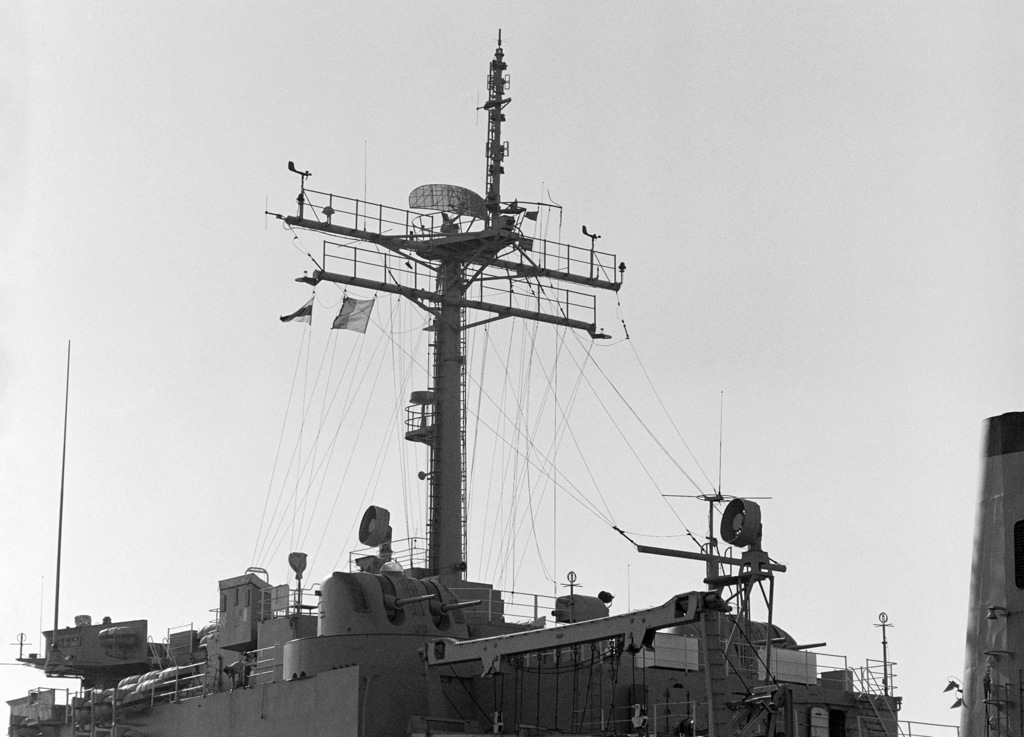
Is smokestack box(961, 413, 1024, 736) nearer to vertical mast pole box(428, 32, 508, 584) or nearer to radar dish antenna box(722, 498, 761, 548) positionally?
radar dish antenna box(722, 498, 761, 548)

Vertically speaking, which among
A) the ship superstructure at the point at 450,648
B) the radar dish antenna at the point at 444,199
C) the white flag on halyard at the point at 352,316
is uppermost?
the radar dish antenna at the point at 444,199

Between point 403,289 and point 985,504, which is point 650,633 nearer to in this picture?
point 985,504

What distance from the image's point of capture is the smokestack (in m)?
16.9

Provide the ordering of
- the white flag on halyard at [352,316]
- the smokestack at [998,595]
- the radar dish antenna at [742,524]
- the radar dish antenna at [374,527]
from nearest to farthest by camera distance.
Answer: the smokestack at [998,595]
the radar dish antenna at [742,524]
the radar dish antenna at [374,527]
the white flag on halyard at [352,316]

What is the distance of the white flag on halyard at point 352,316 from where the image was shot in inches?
1242

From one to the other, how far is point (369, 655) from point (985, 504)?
11.1 meters

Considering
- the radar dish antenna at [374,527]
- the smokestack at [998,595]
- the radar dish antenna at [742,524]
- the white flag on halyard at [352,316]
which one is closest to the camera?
the smokestack at [998,595]

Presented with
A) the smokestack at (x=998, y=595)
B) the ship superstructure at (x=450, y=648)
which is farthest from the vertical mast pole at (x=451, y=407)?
the smokestack at (x=998, y=595)

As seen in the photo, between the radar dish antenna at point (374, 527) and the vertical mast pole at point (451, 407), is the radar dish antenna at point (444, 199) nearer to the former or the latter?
the vertical mast pole at point (451, 407)

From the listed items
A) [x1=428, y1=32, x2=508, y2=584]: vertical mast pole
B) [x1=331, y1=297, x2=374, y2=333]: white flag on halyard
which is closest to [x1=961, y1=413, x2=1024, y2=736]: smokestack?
[x1=428, y1=32, x2=508, y2=584]: vertical mast pole

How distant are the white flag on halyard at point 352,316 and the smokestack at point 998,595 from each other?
16307 mm

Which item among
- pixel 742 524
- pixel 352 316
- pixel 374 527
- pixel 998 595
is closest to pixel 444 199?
pixel 352 316

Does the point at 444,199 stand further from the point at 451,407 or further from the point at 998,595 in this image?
the point at 998,595

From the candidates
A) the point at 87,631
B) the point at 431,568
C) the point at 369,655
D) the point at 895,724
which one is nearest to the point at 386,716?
the point at 369,655
